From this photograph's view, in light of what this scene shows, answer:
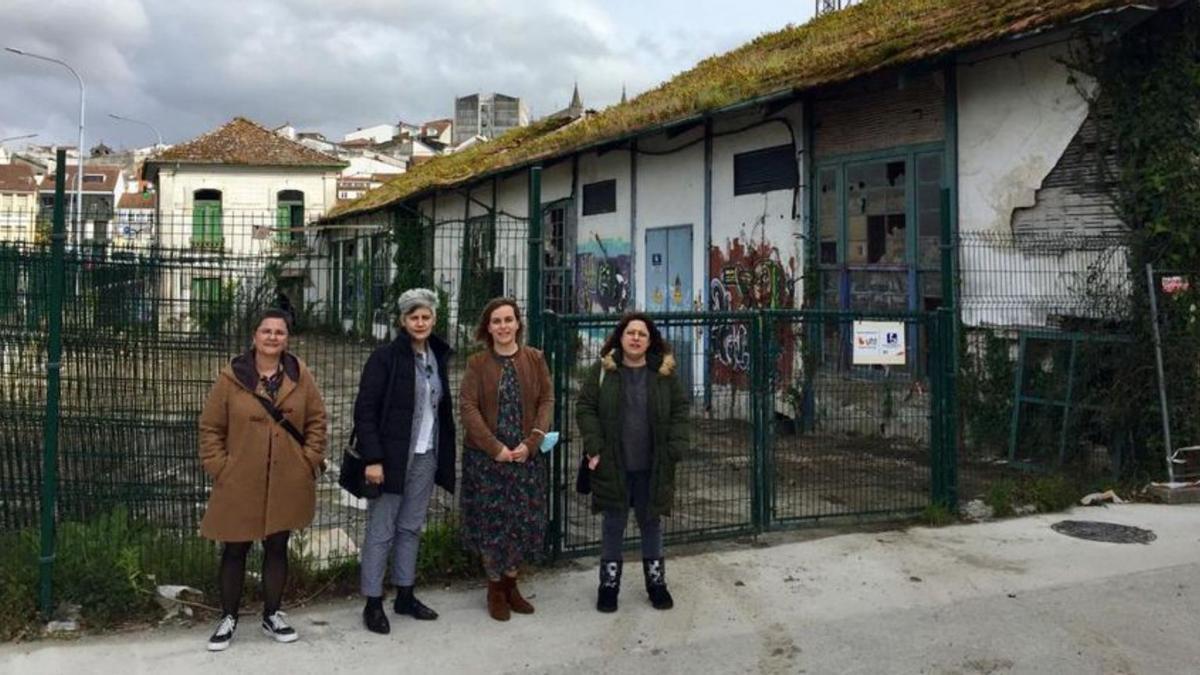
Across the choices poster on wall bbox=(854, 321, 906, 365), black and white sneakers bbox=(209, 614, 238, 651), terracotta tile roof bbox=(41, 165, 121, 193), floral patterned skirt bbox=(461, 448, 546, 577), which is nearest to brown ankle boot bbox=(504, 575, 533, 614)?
floral patterned skirt bbox=(461, 448, 546, 577)

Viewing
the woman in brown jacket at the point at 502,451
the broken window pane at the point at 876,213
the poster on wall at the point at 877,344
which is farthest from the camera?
the broken window pane at the point at 876,213

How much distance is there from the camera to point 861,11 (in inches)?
664

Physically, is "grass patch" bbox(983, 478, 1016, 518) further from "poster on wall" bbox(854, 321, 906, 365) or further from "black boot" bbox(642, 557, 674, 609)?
"black boot" bbox(642, 557, 674, 609)

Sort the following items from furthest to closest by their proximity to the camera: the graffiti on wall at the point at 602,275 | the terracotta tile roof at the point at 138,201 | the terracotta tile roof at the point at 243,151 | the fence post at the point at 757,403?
1. the terracotta tile roof at the point at 138,201
2. the terracotta tile roof at the point at 243,151
3. the graffiti on wall at the point at 602,275
4. the fence post at the point at 757,403

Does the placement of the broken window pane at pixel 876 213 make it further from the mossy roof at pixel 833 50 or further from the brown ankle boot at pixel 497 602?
the brown ankle boot at pixel 497 602

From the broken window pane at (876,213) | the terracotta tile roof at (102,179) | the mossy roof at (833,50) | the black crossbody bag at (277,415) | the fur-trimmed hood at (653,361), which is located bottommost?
the black crossbody bag at (277,415)

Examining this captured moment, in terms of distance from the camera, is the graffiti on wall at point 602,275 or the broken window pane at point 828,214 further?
the graffiti on wall at point 602,275

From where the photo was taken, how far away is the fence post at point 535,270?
562 centimetres

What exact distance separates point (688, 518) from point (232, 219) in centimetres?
367

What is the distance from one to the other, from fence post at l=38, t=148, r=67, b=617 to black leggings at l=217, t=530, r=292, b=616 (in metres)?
0.94

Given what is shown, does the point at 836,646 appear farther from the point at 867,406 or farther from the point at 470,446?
the point at 867,406

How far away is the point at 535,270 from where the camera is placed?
221 inches

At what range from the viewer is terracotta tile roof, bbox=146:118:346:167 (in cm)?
3553

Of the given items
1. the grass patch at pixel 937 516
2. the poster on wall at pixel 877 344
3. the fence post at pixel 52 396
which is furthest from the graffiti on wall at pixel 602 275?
the fence post at pixel 52 396
